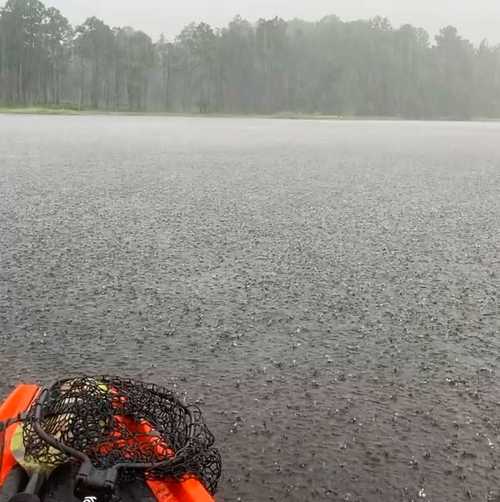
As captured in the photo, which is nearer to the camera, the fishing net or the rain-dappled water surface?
the fishing net

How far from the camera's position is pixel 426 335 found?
16.8 ft

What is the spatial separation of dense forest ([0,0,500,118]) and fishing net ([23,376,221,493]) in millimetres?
68462

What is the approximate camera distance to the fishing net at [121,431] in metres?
2.74

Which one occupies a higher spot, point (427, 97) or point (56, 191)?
point (427, 97)

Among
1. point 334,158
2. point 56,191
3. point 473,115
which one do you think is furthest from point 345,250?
point 473,115

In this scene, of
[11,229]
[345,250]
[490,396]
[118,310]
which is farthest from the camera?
[11,229]

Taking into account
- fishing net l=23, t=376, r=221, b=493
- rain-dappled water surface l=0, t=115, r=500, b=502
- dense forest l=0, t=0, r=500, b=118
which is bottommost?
rain-dappled water surface l=0, t=115, r=500, b=502

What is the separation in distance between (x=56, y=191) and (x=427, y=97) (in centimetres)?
9392

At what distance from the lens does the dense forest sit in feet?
253

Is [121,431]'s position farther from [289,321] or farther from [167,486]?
[289,321]

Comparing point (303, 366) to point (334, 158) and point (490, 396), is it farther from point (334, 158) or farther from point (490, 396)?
point (334, 158)

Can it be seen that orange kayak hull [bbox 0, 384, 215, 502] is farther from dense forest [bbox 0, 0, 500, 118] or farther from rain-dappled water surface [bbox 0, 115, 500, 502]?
dense forest [bbox 0, 0, 500, 118]

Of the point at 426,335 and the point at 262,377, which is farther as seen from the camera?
the point at 426,335

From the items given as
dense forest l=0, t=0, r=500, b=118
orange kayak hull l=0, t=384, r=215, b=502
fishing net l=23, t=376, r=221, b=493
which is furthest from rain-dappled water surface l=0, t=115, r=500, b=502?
dense forest l=0, t=0, r=500, b=118
